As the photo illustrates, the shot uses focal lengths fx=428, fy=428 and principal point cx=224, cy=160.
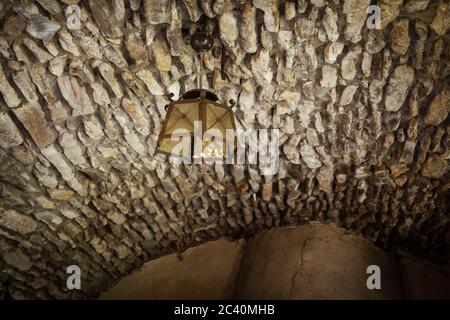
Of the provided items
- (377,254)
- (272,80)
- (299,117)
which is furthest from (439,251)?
(272,80)

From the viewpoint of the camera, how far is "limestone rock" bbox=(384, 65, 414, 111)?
227cm

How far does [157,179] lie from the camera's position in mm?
3180

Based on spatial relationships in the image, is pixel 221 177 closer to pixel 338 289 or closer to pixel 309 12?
pixel 338 289

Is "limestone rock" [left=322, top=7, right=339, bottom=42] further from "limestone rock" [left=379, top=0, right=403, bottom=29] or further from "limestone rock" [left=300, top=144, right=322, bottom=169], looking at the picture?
"limestone rock" [left=300, top=144, right=322, bottom=169]

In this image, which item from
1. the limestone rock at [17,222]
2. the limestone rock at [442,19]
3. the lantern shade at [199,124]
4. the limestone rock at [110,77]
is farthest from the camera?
the limestone rock at [17,222]

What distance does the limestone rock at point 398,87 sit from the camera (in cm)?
227

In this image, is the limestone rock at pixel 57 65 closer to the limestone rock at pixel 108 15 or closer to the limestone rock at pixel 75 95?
the limestone rock at pixel 75 95

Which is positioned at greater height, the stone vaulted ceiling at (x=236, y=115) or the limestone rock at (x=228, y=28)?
the limestone rock at (x=228, y=28)

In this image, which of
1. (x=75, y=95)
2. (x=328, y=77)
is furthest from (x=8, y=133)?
(x=328, y=77)

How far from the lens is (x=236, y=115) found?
2.68 m

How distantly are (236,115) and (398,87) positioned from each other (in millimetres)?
946

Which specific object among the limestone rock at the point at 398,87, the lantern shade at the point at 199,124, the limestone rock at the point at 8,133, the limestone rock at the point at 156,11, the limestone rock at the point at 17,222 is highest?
the limestone rock at the point at 156,11

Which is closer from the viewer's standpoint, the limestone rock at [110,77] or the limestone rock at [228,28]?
the limestone rock at [228,28]

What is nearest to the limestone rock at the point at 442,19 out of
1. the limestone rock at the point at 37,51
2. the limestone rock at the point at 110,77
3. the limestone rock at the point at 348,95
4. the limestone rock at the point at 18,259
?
the limestone rock at the point at 348,95
